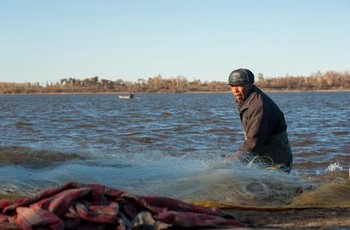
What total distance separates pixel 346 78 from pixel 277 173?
11968 cm

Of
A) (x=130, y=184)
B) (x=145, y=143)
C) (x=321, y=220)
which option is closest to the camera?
(x=321, y=220)

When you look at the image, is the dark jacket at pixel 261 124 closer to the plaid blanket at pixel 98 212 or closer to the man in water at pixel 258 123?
the man in water at pixel 258 123

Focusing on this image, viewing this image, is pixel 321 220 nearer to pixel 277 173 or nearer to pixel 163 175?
pixel 277 173

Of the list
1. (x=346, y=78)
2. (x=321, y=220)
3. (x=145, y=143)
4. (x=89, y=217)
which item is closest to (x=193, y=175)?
(x=321, y=220)

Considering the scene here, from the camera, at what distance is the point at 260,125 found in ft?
22.4

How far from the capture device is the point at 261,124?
269 inches

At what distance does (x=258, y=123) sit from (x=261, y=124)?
4 centimetres

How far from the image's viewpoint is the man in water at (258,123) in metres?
6.86

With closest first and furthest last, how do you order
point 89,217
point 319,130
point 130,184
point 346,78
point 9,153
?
point 89,217 → point 130,184 → point 9,153 → point 319,130 → point 346,78

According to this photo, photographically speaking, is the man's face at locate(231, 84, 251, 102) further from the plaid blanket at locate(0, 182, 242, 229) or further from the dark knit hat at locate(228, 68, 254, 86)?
the plaid blanket at locate(0, 182, 242, 229)

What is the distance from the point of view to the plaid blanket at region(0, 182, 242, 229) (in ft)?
13.3

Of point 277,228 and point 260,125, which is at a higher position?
point 260,125

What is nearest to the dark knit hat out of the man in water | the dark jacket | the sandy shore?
the man in water

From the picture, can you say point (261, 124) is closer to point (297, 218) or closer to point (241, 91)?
point (241, 91)
